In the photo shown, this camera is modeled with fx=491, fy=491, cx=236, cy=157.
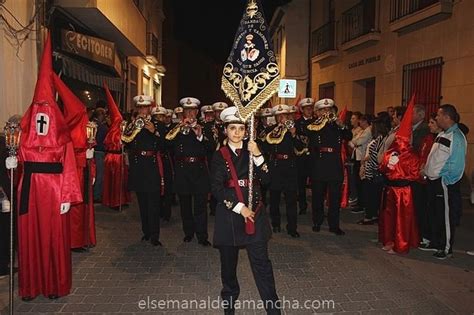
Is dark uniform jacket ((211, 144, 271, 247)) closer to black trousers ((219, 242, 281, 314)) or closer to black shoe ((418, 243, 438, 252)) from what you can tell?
black trousers ((219, 242, 281, 314))

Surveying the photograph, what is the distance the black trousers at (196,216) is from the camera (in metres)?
7.57

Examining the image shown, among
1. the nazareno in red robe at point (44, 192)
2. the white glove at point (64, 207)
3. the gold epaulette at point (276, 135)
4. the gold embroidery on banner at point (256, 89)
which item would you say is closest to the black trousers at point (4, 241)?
the nazareno in red robe at point (44, 192)

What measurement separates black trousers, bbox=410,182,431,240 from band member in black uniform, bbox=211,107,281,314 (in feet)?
12.2

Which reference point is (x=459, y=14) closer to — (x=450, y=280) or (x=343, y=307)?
(x=450, y=280)

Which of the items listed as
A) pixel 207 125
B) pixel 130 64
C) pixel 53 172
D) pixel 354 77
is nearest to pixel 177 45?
pixel 130 64

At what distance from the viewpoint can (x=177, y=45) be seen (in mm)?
44188

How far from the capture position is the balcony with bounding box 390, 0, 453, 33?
12.5 meters

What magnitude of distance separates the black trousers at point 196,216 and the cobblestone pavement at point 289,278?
8.2 inches

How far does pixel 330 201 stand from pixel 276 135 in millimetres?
1458

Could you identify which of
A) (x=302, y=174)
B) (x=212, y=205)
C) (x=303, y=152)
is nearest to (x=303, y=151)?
(x=303, y=152)

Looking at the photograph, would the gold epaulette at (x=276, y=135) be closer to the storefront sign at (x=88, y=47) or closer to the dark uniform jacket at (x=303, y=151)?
the dark uniform jacket at (x=303, y=151)

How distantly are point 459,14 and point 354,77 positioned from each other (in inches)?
265

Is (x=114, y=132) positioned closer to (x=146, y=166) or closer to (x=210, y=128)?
(x=210, y=128)

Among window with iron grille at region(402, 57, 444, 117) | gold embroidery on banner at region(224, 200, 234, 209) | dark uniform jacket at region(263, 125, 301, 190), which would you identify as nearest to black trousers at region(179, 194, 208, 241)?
dark uniform jacket at region(263, 125, 301, 190)
